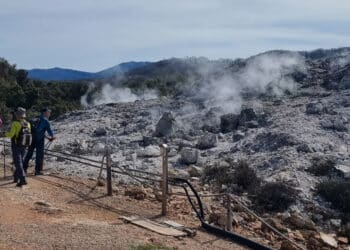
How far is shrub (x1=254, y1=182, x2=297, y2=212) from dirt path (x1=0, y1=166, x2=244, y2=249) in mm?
2598

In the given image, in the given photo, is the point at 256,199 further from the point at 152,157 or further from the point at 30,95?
the point at 30,95

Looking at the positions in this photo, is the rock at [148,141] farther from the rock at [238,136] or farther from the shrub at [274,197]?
the shrub at [274,197]

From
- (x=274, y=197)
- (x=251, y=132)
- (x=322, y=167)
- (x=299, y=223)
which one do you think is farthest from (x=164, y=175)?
(x=251, y=132)

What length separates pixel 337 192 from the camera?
10.9 meters

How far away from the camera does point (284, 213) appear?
10242 millimetres

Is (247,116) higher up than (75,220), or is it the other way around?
(247,116)

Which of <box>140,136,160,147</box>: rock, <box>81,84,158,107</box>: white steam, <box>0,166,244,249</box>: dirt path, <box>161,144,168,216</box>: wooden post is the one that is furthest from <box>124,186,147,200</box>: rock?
<box>81,84,158,107</box>: white steam

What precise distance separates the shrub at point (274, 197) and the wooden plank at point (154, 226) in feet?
11.6

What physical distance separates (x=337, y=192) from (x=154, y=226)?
489cm

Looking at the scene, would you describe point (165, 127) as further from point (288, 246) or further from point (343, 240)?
point (288, 246)

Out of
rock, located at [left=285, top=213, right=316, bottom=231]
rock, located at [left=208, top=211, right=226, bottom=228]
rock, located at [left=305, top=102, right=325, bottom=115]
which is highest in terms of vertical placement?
rock, located at [left=305, top=102, right=325, bottom=115]

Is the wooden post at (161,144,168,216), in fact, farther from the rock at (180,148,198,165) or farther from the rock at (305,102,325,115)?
the rock at (305,102,325,115)

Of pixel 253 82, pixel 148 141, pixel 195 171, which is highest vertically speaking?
pixel 253 82

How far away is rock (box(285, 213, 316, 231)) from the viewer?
30.4ft
